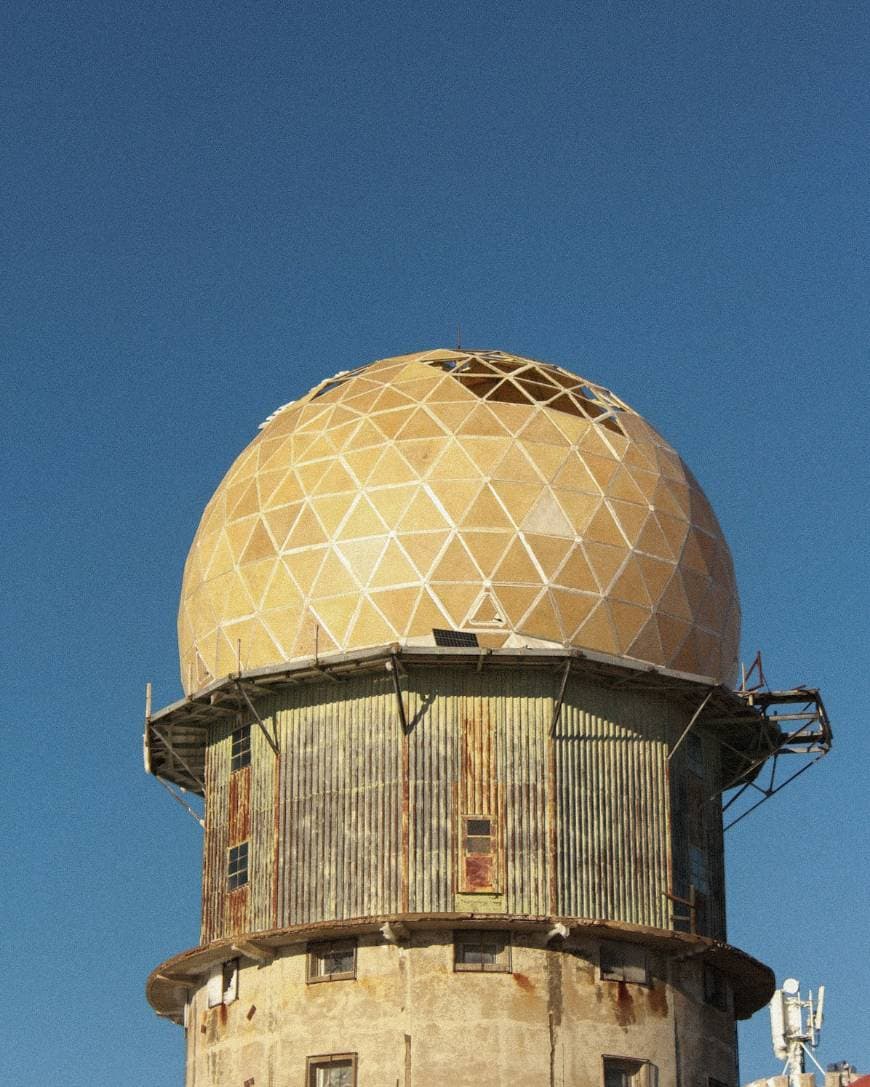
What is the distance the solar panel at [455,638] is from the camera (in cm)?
4509

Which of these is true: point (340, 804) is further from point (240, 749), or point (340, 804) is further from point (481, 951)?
point (481, 951)

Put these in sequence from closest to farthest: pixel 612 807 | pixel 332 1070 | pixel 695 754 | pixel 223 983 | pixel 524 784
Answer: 1. pixel 332 1070
2. pixel 524 784
3. pixel 612 807
4. pixel 223 983
5. pixel 695 754

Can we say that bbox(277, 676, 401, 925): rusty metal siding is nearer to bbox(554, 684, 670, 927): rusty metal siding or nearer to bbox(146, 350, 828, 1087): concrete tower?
bbox(146, 350, 828, 1087): concrete tower

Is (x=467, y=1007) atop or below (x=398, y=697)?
below

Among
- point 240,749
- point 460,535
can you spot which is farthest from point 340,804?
point 460,535

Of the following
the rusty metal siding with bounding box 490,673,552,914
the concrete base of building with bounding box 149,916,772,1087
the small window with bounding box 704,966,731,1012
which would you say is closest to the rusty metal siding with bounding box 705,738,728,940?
the small window with bounding box 704,966,731,1012

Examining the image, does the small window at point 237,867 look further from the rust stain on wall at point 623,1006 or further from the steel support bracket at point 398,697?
the rust stain on wall at point 623,1006

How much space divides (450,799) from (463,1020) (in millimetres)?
4364

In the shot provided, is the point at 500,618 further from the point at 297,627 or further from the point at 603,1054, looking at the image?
the point at 603,1054

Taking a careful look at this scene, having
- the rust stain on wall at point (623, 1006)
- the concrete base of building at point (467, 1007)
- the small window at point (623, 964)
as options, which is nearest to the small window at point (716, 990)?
the concrete base of building at point (467, 1007)

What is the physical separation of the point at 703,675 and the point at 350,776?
25.8ft

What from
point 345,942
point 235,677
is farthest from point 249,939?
point 235,677

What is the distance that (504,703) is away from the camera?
45.5 m

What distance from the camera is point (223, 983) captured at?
→ 151 ft
